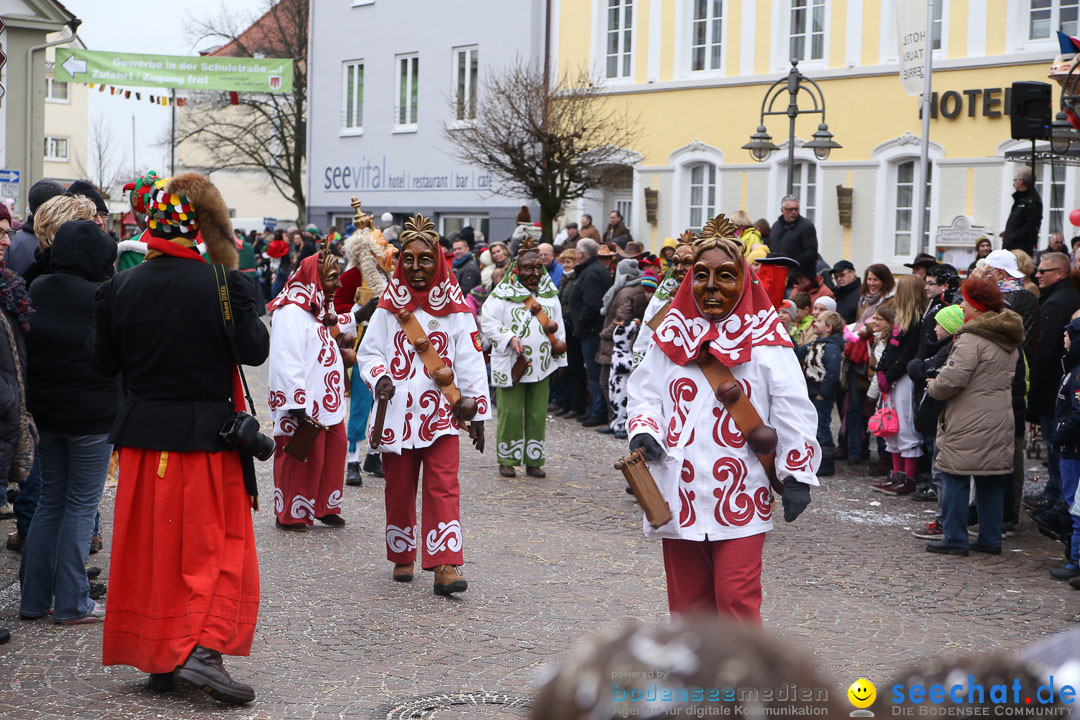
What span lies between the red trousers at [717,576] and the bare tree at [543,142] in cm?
1819

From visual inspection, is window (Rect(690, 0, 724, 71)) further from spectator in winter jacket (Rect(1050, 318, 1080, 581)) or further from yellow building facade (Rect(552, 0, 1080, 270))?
spectator in winter jacket (Rect(1050, 318, 1080, 581))

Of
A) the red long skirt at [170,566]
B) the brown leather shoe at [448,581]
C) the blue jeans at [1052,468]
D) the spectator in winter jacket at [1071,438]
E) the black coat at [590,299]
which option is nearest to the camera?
the red long skirt at [170,566]

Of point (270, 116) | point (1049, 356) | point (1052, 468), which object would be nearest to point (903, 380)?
point (1052, 468)

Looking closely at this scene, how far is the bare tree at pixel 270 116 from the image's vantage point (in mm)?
49062

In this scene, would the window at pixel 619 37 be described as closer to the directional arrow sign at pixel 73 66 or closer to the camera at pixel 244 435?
the directional arrow sign at pixel 73 66

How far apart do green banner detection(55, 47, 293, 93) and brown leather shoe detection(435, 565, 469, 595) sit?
81.3ft

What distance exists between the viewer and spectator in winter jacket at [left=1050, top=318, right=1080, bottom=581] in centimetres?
817

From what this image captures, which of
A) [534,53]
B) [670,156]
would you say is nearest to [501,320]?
[670,156]

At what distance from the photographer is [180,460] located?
5.39 meters

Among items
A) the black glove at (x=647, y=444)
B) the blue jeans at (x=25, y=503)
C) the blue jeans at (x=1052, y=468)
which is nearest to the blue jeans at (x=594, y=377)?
the blue jeans at (x=1052, y=468)

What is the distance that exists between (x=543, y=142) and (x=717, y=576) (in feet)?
62.0

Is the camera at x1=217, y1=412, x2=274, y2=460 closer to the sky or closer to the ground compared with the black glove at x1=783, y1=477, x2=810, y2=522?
closer to the sky

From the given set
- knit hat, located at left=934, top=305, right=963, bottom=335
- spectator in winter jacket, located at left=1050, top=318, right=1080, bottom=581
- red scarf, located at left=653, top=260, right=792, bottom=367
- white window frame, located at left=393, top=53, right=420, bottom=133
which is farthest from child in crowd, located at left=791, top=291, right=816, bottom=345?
white window frame, located at left=393, top=53, right=420, bottom=133

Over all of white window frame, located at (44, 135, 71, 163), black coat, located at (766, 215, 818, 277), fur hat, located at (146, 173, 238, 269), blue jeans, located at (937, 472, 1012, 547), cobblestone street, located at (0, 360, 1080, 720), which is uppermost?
white window frame, located at (44, 135, 71, 163)
